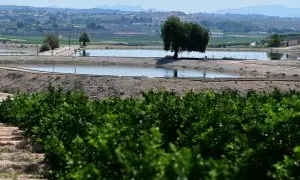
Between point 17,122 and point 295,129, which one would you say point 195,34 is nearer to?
point 17,122

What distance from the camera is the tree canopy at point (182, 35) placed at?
89000 millimetres

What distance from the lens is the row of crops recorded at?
10.1 meters

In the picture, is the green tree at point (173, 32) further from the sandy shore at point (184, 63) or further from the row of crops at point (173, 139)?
the row of crops at point (173, 139)

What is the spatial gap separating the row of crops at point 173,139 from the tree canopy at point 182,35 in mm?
64458

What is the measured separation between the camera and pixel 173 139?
19156 millimetres

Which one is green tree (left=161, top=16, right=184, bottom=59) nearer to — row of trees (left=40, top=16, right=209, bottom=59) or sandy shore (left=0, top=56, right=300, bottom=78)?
row of trees (left=40, top=16, right=209, bottom=59)

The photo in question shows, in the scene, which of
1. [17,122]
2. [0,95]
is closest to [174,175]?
[17,122]

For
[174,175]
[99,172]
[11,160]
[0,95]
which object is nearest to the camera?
[174,175]

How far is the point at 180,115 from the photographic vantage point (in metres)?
19.4

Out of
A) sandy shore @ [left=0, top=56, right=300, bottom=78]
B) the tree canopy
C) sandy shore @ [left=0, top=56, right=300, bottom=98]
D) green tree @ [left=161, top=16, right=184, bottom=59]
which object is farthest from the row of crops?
the tree canopy

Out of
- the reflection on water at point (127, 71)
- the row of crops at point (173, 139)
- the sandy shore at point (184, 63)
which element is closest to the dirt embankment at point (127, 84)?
the reflection on water at point (127, 71)

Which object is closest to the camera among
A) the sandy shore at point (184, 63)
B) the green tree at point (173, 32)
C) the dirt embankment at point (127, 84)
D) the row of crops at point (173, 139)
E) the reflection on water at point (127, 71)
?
the row of crops at point (173, 139)

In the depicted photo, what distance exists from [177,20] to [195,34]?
397 cm

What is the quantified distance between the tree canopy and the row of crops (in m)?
64.5
